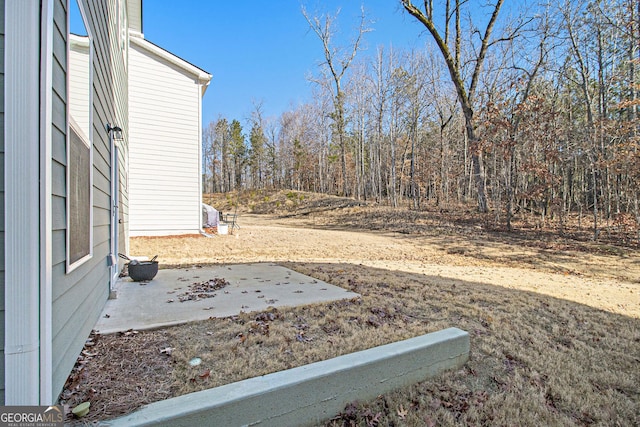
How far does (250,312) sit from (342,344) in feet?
3.72

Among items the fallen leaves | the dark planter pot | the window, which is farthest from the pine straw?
the dark planter pot

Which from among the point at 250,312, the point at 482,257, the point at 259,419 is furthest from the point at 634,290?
the point at 259,419

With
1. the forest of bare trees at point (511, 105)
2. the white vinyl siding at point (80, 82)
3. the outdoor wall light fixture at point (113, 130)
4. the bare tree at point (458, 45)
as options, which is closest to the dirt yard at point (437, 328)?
the white vinyl siding at point (80, 82)

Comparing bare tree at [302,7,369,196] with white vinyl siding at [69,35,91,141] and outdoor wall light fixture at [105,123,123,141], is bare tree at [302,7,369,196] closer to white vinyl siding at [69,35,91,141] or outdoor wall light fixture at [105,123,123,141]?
outdoor wall light fixture at [105,123,123,141]

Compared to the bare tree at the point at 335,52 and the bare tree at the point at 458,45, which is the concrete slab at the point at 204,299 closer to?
the bare tree at the point at 458,45

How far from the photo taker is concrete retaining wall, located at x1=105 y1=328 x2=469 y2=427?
1.59 meters

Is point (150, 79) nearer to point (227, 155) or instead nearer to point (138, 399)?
point (138, 399)

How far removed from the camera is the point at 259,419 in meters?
1.75

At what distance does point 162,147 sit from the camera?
387 inches

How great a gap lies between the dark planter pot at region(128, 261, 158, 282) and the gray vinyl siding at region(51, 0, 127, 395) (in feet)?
2.93

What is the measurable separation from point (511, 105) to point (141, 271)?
12.1 metres

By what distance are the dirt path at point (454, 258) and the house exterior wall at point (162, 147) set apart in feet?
2.67

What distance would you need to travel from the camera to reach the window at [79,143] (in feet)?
6.74

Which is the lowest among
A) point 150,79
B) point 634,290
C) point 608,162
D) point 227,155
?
point 634,290
